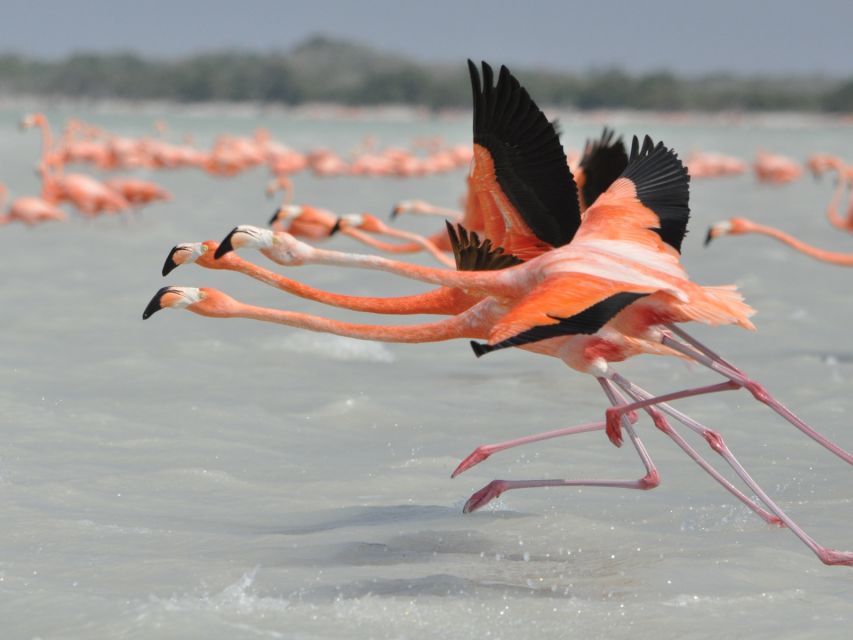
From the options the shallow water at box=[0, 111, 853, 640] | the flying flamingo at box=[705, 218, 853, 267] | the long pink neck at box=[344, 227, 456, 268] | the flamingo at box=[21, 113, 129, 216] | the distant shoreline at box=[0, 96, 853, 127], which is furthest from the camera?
the distant shoreline at box=[0, 96, 853, 127]

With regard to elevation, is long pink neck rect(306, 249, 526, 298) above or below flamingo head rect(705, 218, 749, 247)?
above

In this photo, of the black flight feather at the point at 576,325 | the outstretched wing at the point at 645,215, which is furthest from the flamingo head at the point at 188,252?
the outstretched wing at the point at 645,215

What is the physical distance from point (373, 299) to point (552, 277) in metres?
0.63

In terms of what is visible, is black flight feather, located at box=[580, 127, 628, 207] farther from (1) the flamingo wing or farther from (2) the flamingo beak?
(2) the flamingo beak

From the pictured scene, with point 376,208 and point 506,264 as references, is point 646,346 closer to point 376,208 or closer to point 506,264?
point 506,264

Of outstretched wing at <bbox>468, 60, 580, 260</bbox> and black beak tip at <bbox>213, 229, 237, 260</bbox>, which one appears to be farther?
outstretched wing at <bbox>468, 60, 580, 260</bbox>

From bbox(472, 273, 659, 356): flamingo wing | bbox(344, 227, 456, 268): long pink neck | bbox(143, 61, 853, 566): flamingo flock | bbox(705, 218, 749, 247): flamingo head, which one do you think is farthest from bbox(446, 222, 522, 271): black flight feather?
bbox(705, 218, 749, 247): flamingo head

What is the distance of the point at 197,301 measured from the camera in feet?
13.1

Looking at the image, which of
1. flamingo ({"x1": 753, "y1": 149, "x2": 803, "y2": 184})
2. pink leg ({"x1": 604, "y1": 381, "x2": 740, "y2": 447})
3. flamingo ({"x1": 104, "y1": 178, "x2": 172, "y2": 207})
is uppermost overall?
pink leg ({"x1": 604, "y1": 381, "x2": 740, "y2": 447})

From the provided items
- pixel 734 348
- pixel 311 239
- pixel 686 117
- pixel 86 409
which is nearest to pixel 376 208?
pixel 311 239

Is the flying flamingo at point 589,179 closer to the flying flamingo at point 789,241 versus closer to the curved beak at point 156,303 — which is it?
the curved beak at point 156,303

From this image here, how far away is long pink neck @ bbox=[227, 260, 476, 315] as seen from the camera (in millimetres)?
4055

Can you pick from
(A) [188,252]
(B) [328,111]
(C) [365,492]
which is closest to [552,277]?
(A) [188,252]

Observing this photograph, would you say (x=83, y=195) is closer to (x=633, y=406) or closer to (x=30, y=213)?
(x=30, y=213)
